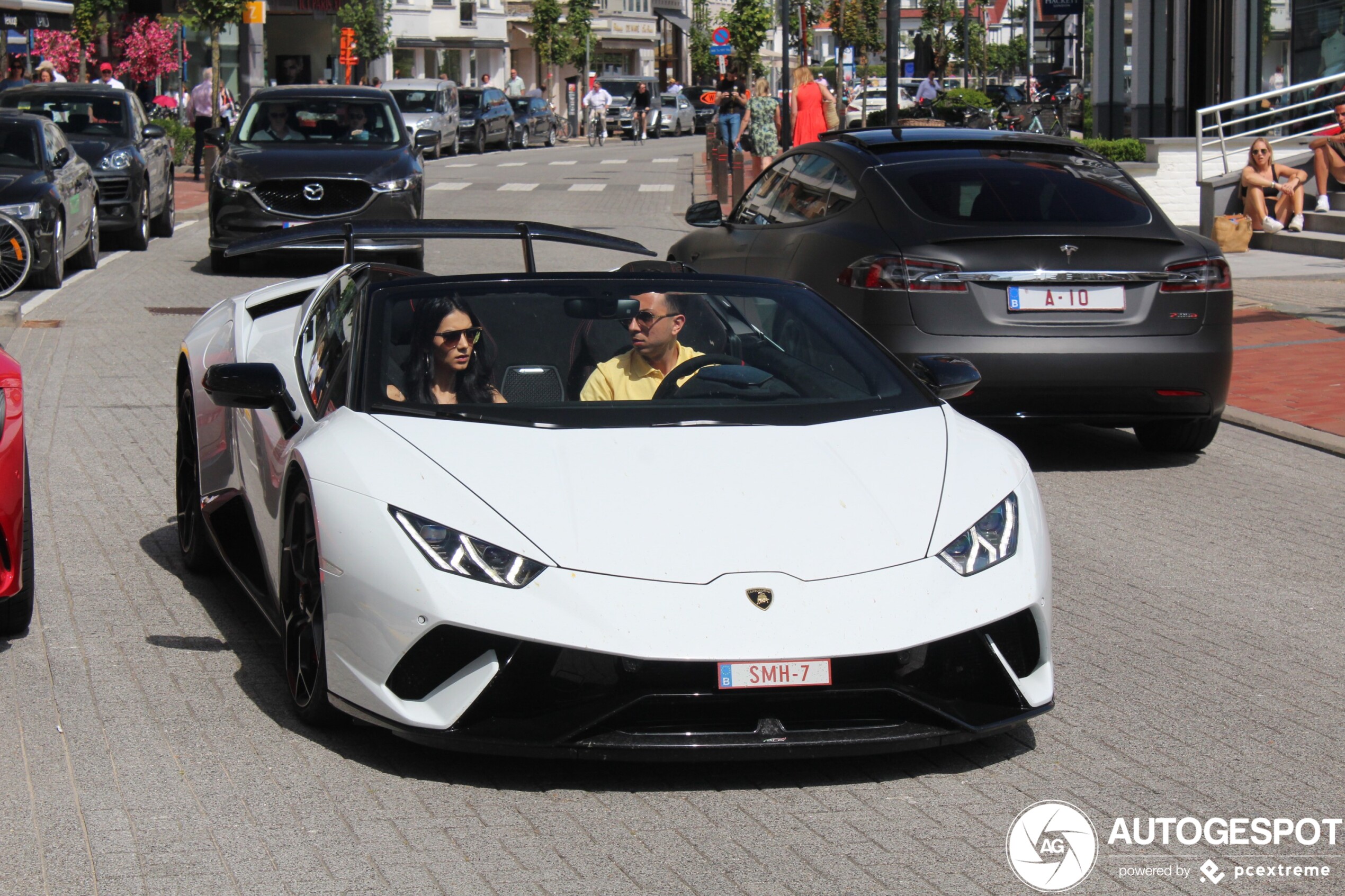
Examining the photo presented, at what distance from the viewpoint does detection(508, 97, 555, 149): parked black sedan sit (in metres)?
53.0

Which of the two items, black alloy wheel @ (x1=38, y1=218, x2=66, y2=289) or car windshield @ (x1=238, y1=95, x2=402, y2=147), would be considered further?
car windshield @ (x1=238, y1=95, x2=402, y2=147)

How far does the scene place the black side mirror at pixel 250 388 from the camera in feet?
17.1

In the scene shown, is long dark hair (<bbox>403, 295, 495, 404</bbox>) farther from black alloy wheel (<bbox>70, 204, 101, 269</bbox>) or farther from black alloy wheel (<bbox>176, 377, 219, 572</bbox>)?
black alloy wheel (<bbox>70, 204, 101, 269</bbox>)

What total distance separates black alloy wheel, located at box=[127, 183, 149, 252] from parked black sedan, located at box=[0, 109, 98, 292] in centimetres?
218

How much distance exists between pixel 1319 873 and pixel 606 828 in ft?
5.20

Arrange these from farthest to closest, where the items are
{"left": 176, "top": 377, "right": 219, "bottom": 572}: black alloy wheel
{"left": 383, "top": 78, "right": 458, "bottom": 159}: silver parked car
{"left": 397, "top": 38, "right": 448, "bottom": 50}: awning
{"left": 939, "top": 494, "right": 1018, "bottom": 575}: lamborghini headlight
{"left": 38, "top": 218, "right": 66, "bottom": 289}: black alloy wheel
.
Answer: {"left": 397, "top": 38, "right": 448, "bottom": 50}: awning
{"left": 383, "top": 78, "right": 458, "bottom": 159}: silver parked car
{"left": 38, "top": 218, "right": 66, "bottom": 289}: black alloy wheel
{"left": 176, "top": 377, "right": 219, "bottom": 572}: black alloy wheel
{"left": 939, "top": 494, "right": 1018, "bottom": 575}: lamborghini headlight

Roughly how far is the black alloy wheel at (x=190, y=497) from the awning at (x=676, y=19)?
114 m

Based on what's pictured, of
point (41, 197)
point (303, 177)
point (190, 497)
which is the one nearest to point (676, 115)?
point (303, 177)

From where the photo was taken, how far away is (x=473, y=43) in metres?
84.7

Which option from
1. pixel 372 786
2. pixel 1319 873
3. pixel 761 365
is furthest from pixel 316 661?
pixel 1319 873

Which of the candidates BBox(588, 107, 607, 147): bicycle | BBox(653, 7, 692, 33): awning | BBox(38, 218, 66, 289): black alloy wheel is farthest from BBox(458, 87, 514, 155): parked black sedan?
BBox(653, 7, 692, 33): awning

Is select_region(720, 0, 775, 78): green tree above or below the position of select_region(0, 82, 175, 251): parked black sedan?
above

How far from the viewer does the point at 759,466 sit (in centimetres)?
464

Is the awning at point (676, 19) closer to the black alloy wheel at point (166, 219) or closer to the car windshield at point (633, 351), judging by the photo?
the black alloy wheel at point (166, 219)
